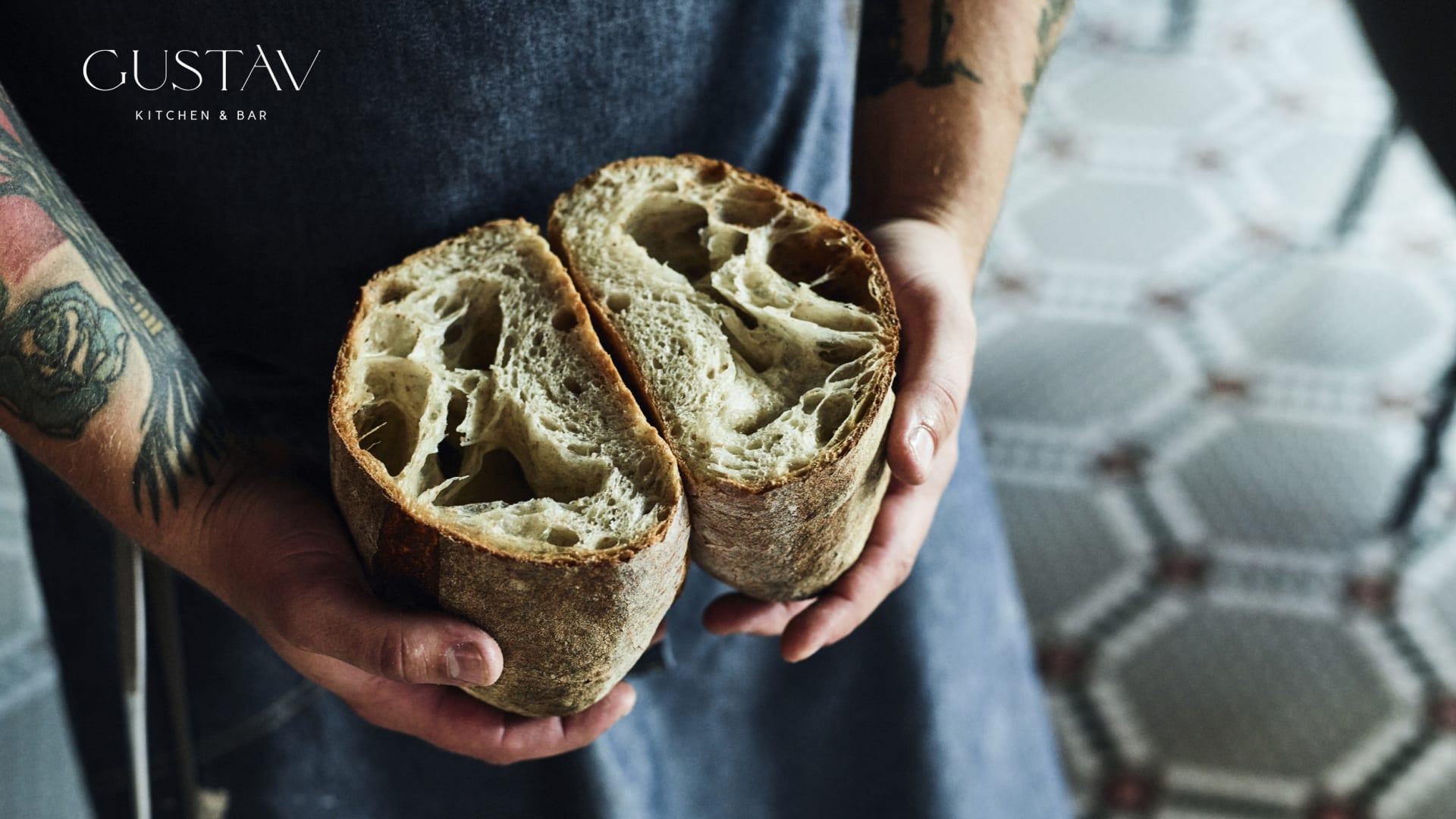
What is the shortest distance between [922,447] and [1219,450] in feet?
4.78

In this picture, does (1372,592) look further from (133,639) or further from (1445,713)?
(133,639)

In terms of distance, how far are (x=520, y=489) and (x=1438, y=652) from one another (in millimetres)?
1519

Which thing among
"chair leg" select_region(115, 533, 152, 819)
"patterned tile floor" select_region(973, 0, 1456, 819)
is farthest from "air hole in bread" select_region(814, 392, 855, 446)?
"patterned tile floor" select_region(973, 0, 1456, 819)

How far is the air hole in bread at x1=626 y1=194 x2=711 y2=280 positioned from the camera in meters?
0.77

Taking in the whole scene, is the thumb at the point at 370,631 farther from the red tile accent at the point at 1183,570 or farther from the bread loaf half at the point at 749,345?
the red tile accent at the point at 1183,570

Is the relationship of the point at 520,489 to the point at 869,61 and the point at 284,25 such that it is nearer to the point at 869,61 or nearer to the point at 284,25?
the point at 284,25

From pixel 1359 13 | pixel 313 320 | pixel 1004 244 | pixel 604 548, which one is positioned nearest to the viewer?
pixel 604 548

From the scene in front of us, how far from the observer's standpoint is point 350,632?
604 millimetres

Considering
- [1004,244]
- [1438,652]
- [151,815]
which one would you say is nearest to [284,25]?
[151,815]

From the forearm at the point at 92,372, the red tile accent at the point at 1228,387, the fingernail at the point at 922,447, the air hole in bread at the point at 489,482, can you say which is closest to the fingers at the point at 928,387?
the fingernail at the point at 922,447

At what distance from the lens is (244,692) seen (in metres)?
0.90

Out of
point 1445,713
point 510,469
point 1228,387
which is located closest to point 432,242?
point 510,469

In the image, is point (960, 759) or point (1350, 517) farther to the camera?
point (1350, 517)

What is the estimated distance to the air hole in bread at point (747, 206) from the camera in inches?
30.0
